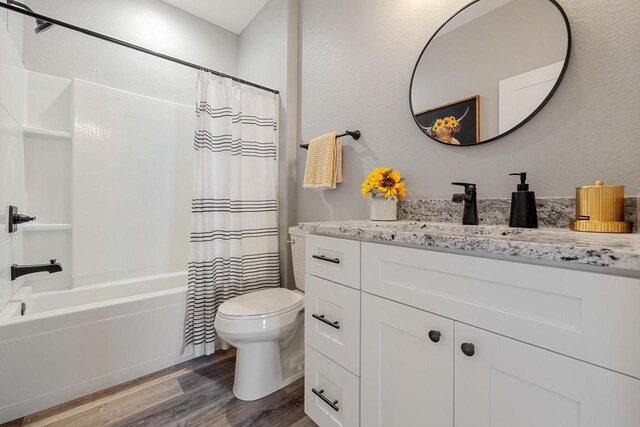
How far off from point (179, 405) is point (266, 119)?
1862 mm

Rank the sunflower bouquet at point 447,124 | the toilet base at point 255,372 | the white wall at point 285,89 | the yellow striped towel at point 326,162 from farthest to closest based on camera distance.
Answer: the white wall at point 285,89 → the yellow striped towel at point 326,162 → the toilet base at point 255,372 → the sunflower bouquet at point 447,124

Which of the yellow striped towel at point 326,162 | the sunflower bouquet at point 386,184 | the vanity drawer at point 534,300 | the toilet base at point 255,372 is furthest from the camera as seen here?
the yellow striped towel at point 326,162

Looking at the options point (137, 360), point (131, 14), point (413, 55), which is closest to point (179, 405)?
point (137, 360)

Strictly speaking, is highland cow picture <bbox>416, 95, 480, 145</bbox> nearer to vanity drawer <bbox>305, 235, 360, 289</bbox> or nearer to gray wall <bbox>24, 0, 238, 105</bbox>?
vanity drawer <bbox>305, 235, 360, 289</bbox>

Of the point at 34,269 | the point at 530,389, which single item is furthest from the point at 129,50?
the point at 530,389

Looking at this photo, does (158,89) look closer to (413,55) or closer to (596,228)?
(413,55)

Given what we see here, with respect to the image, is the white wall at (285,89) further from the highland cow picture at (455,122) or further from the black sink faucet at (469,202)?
the black sink faucet at (469,202)

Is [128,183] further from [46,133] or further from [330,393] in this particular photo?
[330,393]

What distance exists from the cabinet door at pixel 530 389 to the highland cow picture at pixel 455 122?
829mm

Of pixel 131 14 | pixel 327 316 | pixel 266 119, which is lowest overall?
pixel 327 316

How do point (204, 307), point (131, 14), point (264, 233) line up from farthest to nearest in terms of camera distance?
point (131, 14), point (264, 233), point (204, 307)

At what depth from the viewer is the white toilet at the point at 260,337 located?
135 centimetres

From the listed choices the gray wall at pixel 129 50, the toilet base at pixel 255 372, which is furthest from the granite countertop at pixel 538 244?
the gray wall at pixel 129 50

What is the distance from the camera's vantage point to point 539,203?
37.5 inches
